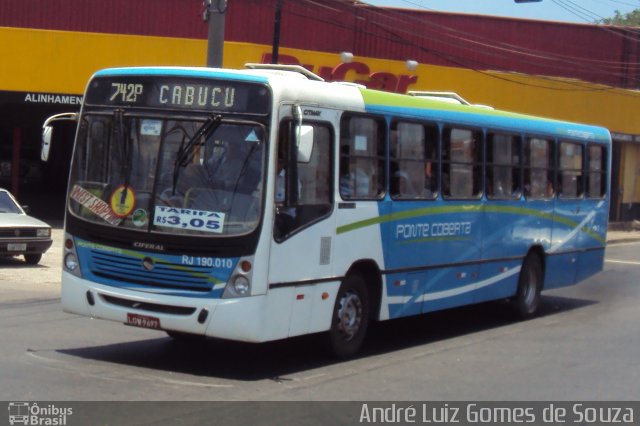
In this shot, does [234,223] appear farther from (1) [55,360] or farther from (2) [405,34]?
(2) [405,34]

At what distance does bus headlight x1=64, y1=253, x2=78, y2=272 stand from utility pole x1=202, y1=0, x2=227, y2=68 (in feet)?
29.6

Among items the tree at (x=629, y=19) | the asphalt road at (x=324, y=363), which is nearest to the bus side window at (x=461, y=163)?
the asphalt road at (x=324, y=363)

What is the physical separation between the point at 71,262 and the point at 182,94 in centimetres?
205

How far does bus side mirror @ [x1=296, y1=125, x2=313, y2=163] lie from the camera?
970 centimetres

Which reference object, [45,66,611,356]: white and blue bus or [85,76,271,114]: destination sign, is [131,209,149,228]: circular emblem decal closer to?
[45,66,611,356]: white and blue bus

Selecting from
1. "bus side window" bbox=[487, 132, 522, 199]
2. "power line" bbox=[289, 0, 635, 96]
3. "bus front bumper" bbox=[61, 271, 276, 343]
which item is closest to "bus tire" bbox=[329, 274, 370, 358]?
"bus front bumper" bbox=[61, 271, 276, 343]

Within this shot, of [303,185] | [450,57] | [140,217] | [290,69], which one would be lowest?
[140,217]

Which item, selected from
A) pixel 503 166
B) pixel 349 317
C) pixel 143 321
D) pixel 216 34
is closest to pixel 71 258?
pixel 143 321

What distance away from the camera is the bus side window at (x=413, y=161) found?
38.8 feet

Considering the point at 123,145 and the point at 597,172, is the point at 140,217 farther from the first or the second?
the point at 597,172

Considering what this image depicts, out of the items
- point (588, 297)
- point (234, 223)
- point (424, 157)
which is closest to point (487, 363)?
point (424, 157)

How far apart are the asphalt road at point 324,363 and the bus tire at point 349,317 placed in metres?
0.19

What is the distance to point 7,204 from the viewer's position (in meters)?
20.0

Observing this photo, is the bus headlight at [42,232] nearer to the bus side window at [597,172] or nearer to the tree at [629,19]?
the bus side window at [597,172]
